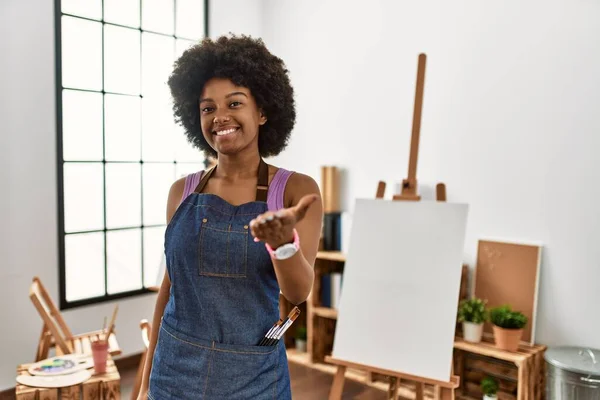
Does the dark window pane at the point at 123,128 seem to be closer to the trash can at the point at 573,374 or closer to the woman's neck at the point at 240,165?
the woman's neck at the point at 240,165

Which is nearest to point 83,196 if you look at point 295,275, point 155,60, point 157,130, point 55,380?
point 157,130

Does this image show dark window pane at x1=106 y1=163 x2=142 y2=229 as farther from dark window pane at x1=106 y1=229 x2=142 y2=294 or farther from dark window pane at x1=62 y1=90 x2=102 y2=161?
dark window pane at x1=62 y1=90 x2=102 y2=161

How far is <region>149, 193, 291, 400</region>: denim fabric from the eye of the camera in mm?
1231

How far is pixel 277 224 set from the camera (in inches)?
38.3

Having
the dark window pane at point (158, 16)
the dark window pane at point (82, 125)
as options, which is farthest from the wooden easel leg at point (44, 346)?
the dark window pane at point (158, 16)

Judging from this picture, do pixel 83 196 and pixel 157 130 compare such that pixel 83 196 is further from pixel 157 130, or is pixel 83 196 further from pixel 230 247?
pixel 230 247

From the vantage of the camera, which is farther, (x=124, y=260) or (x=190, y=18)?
(x=190, y=18)

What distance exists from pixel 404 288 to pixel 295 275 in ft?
5.25

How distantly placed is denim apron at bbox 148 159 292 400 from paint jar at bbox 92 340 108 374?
1.51 metres

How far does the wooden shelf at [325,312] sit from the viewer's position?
158 inches

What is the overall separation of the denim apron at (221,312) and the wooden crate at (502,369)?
2.19 meters

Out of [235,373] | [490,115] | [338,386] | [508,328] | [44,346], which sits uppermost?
[490,115]

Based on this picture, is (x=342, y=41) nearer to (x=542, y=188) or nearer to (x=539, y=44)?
(x=539, y=44)

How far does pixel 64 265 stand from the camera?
3.75 meters
